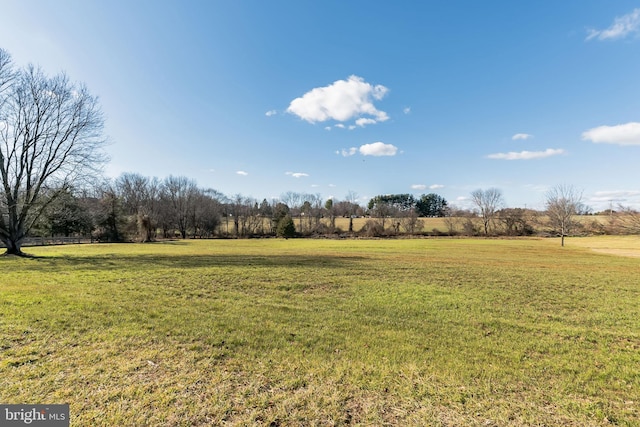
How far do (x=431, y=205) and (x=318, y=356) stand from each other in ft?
371

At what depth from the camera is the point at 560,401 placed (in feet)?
12.7

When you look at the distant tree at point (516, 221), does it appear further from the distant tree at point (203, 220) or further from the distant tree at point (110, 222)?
the distant tree at point (110, 222)

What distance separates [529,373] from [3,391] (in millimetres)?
7839

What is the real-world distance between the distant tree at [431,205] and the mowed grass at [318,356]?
101m

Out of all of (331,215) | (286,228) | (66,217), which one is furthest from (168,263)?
(331,215)

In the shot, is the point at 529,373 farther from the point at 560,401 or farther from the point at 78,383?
the point at 78,383

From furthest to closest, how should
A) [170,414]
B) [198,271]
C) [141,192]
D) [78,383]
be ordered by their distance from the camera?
1. [141,192]
2. [198,271]
3. [78,383]
4. [170,414]

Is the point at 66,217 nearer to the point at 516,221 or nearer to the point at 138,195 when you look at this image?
the point at 138,195

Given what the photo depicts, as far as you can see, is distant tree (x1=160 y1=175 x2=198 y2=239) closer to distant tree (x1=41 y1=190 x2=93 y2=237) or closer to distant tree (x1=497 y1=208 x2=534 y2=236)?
distant tree (x1=41 y1=190 x2=93 y2=237)

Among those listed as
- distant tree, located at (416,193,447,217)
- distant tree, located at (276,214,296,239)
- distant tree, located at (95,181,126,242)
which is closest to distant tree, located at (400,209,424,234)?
distant tree, located at (276,214,296,239)

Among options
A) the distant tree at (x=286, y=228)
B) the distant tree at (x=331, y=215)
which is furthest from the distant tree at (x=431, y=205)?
the distant tree at (x=286, y=228)

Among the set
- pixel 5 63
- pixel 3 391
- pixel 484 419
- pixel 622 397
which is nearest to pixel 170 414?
pixel 3 391

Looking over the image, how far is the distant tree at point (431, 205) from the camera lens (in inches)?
4188

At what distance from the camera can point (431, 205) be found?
357 ft
